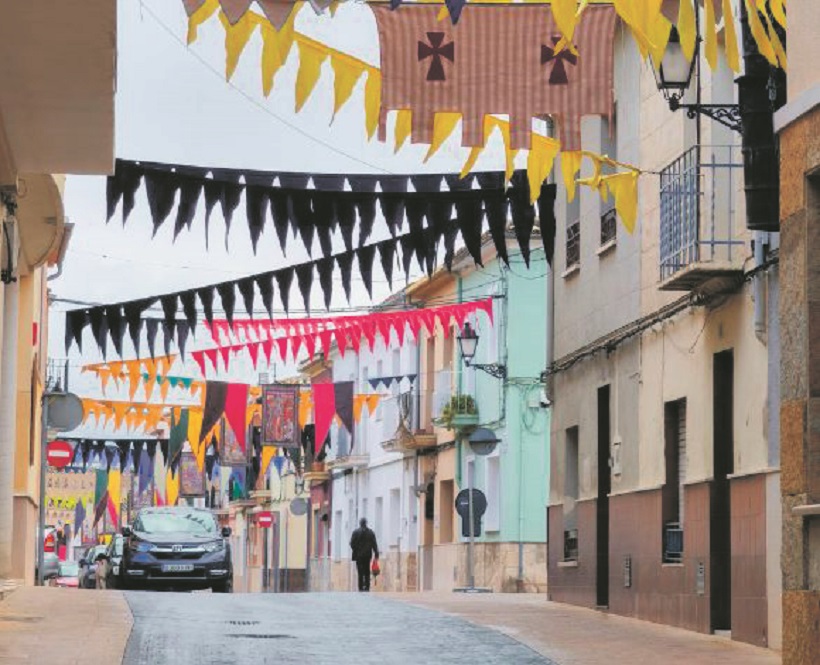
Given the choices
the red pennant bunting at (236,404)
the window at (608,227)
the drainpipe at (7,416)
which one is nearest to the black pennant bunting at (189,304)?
the drainpipe at (7,416)

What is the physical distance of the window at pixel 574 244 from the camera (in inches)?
988

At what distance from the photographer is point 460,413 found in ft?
140

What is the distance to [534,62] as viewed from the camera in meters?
12.2

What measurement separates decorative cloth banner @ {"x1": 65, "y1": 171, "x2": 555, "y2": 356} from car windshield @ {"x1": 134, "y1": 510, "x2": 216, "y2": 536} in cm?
940

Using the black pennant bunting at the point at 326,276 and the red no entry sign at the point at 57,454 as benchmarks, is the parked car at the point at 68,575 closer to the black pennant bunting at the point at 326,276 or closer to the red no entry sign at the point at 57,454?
the red no entry sign at the point at 57,454

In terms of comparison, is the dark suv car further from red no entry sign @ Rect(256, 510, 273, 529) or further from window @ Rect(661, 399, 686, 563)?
red no entry sign @ Rect(256, 510, 273, 529)

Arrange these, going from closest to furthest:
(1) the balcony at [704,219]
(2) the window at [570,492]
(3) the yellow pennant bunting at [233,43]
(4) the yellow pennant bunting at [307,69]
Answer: (3) the yellow pennant bunting at [233,43] → (4) the yellow pennant bunting at [307,69] → (1) the balcony at [704,219] → (2) the window at [570,492]

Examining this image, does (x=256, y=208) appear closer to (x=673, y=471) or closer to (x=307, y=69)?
(x=307, y=69)

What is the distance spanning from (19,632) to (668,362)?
325 inches

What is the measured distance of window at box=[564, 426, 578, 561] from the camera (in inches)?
993

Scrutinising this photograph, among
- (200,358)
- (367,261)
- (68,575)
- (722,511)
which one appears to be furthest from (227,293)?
(68,575)

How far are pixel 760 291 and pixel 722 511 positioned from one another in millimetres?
2506

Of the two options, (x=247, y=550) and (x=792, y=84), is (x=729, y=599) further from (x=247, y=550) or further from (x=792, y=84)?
(x=247, y=550)

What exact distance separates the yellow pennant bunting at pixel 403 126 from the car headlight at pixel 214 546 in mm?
18295
